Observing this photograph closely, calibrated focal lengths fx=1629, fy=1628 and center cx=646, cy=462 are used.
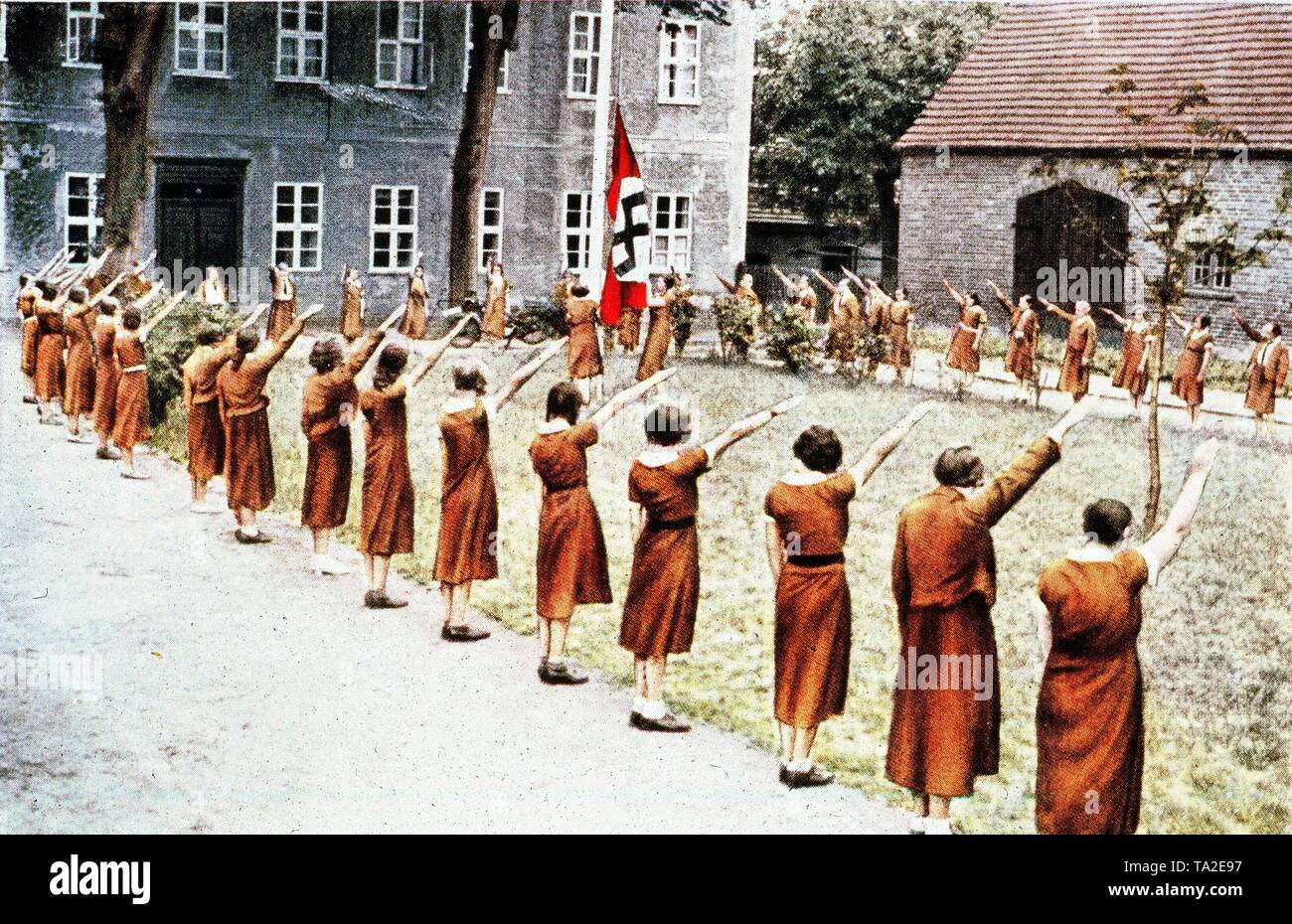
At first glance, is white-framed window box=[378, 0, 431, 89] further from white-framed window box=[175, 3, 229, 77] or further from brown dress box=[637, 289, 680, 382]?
brown dress box=[637, 289, 680, 382]

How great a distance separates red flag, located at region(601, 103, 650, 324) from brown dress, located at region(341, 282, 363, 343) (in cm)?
213

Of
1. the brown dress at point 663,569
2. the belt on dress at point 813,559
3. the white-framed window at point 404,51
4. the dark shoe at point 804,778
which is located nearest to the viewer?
the belt on dress at point 813,559

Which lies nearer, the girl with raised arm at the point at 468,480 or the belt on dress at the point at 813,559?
the belt on dress at the point at 813,559

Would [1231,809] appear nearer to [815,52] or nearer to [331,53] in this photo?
[815,52]

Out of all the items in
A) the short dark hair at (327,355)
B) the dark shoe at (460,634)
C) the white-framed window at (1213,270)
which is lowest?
the dark shoe at (460,634)

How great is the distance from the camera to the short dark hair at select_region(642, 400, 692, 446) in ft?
24.4

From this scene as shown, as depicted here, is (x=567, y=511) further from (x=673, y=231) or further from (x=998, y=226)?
(x=998, y=226)

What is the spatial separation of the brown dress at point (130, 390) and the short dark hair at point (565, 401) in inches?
212

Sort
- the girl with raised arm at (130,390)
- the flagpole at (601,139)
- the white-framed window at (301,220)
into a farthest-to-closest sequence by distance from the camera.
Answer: the girl with raised arm at (130,390) → the white-framed window at (301,220) → the flagpole at (601,139)

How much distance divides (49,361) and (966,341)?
7.69 m

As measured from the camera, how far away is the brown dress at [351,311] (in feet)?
36.2

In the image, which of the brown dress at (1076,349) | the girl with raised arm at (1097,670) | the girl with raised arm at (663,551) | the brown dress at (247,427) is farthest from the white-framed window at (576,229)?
the girl with raised arm at (1097,670)

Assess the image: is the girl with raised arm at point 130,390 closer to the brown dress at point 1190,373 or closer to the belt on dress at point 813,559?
the belt on dress at point 813,559
